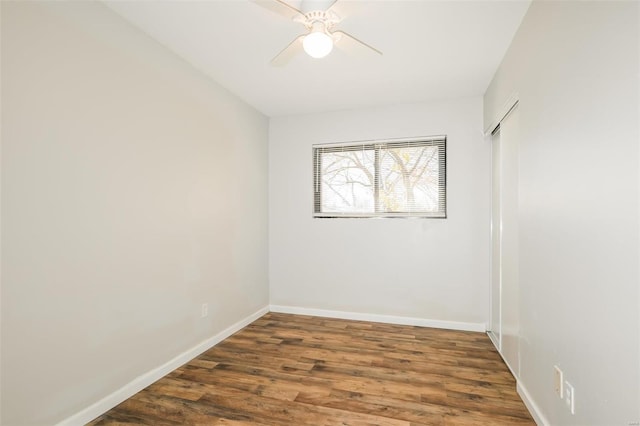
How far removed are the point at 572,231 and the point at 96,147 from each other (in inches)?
103

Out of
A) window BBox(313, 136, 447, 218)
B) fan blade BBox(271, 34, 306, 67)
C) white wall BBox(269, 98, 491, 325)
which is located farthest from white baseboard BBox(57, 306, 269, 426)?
fan blade BBox(271, 34, 306, 67)

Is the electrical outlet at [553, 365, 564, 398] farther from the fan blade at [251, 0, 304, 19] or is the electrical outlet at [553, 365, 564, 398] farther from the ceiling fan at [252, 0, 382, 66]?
the fan blade at [251, 0, 304, 19]

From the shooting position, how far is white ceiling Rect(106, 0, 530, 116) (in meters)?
2.03

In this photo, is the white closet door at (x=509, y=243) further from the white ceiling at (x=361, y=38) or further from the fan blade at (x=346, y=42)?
the fan blade at (x=346, y=42)

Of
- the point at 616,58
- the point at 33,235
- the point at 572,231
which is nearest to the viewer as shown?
the point at 616,58

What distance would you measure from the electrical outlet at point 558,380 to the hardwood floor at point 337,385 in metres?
0.45

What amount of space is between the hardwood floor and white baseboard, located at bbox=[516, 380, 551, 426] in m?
0.04

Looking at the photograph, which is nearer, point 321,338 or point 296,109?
point 321,338

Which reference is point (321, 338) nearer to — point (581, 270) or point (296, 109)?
point (581, 270)

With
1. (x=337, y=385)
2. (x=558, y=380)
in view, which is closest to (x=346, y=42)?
(x=558, y=380)

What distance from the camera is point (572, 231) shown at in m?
1.45

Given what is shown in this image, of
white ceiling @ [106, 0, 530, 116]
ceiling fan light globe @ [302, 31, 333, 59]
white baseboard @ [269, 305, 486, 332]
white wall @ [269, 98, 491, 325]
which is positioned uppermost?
white ceiling @ [106, 0, 530, 116]

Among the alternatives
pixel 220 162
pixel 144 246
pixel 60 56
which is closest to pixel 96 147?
pixel 60 56

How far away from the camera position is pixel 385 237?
375 cm
